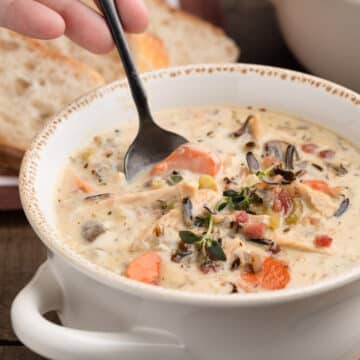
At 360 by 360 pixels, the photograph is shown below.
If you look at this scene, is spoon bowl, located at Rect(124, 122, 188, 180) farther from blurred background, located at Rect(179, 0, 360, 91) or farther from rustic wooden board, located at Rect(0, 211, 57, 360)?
blurred background, located at Rect(179, 0, 360, 91)

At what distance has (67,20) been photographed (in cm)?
263

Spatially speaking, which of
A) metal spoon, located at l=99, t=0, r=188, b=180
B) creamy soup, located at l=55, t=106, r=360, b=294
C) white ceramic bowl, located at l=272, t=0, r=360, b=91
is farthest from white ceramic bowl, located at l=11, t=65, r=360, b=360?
white ceramic bowl, located at l=272, t=0, r=360, b=91

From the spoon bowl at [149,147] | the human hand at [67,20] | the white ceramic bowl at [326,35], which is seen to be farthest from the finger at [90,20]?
the white ceramic bowl at [326,35]

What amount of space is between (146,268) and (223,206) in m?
0.35

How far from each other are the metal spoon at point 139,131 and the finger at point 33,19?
0.18 metres

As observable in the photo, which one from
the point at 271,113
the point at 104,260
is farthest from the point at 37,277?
the point at 271,113

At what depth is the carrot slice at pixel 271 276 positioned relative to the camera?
203 cm

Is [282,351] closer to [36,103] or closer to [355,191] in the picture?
[355,191]

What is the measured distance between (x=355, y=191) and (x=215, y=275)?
0.64 meters

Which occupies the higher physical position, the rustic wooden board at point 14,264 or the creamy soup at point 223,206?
the creamy soup at point 223,206

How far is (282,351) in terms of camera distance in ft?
6.40

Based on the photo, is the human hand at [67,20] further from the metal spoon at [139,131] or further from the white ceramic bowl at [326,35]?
the white ceramic bowl at [326,35]

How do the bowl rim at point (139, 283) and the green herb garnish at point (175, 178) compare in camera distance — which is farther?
the green herb garnish at point (175, 178)

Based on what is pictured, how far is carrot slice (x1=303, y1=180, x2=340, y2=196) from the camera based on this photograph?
2412 millimetres
